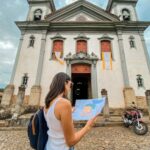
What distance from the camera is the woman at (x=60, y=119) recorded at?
123 cm

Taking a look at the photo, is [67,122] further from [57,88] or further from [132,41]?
[132,41]

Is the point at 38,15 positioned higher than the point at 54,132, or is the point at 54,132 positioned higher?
the point at 38,15

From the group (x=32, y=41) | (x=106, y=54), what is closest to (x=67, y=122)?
(x=106, y=54)

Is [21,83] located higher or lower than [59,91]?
higher

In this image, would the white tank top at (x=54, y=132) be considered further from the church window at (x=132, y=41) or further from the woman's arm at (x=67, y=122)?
the church window at (x=132, y=41)

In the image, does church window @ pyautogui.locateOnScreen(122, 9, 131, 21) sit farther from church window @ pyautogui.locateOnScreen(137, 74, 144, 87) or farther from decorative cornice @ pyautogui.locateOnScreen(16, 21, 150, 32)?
church window @ pyautogui.locateOnScreen(137, 74, 144, 87)

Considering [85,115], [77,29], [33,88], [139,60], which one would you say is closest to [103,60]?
[139,60]

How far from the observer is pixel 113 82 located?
44.7 feet

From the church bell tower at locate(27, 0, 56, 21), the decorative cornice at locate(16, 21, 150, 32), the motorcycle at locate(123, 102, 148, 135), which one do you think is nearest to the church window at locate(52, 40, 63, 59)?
the decorative cornice at locate(16, 21, 150, 32)

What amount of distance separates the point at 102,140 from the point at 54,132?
4422 mm

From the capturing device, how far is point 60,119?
4.21ft

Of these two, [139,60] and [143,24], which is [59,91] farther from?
[143,24]

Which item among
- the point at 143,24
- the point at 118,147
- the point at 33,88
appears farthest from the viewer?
the point at 143,24

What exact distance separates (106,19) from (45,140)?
57.3 ft
